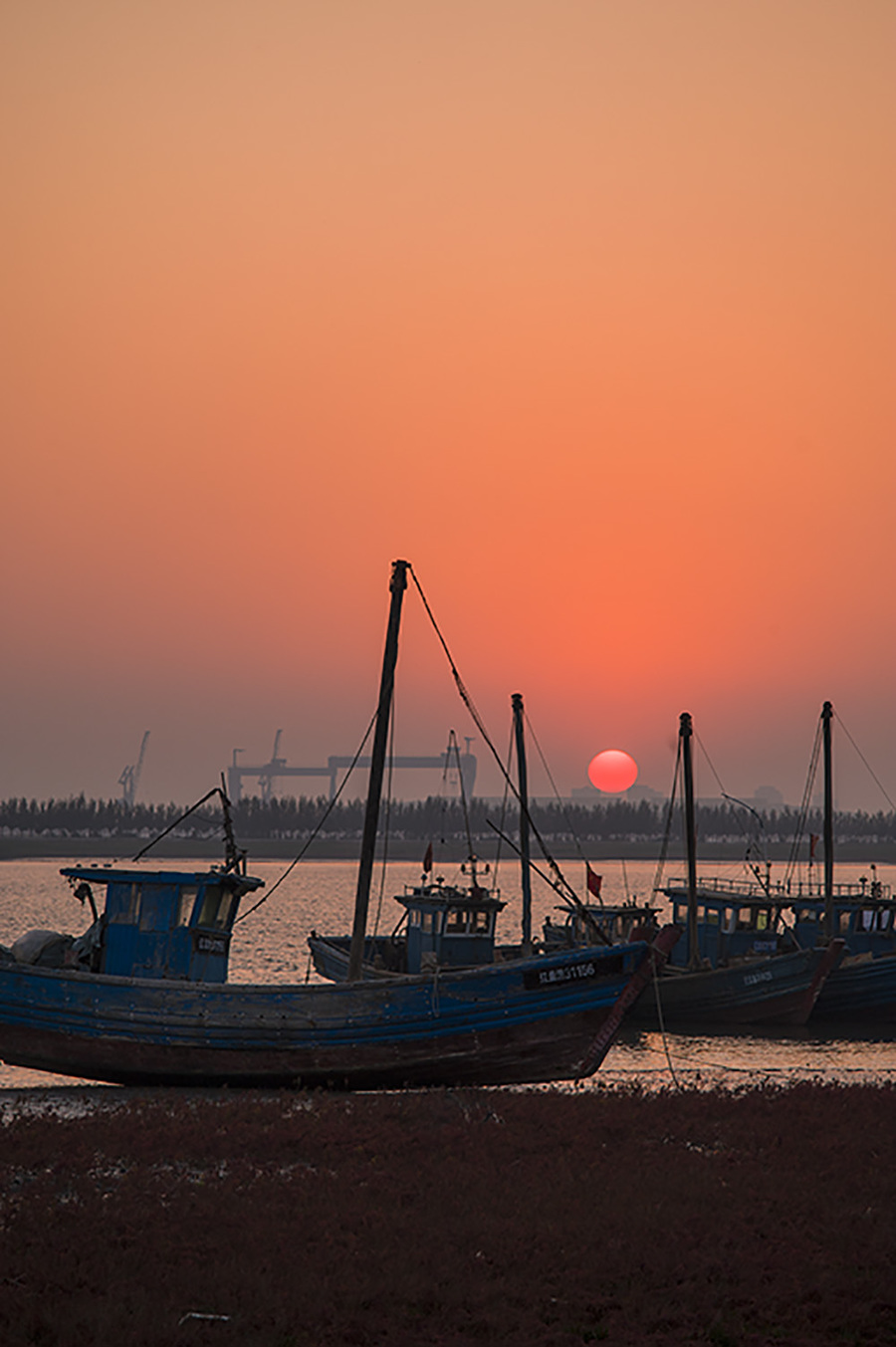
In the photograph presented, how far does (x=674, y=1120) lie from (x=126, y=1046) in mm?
12276

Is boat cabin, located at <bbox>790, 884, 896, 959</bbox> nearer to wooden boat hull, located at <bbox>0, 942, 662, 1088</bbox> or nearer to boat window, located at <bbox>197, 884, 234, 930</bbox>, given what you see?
wooden boat hull, located at <bbox>0, 942, 662, 1088</bbox>

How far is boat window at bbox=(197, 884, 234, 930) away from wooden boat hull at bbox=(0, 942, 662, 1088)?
2.47 metres

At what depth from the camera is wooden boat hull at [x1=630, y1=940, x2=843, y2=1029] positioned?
38.3 m

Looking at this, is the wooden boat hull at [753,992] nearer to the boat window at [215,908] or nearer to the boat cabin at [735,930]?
the boat cabin at [735,930]

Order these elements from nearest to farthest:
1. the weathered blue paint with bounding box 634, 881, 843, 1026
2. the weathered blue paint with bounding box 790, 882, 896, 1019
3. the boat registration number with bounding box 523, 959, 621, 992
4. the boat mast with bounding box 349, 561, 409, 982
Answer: the boat registration number with bounding box 523, 959, 621, 992
the boat mast with bounding box 349, 561, 409, 982
the weathered blue paint with bounding box 634, 881, 843, 1026
the weathered blue paint with bounding box 790, 882, 896, 1019

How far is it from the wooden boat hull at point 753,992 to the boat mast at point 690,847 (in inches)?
62.2

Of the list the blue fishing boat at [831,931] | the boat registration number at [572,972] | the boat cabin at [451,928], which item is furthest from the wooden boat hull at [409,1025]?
the blue fishing boat at [831,931]

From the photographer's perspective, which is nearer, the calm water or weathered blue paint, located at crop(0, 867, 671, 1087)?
weathered blue paint, located at crop(0, 867, 671, 1087)

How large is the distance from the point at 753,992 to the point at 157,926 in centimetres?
2127

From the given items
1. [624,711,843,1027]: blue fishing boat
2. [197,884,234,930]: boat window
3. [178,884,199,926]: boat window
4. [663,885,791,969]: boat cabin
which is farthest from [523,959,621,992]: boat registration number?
[663,885,791,969]: boat cabin

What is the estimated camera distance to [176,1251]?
12102 millimetres

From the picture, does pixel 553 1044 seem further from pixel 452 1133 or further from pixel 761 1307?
pixel 761 1307

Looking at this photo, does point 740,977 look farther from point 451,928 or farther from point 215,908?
point 215,908

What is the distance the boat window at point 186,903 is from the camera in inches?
1056
